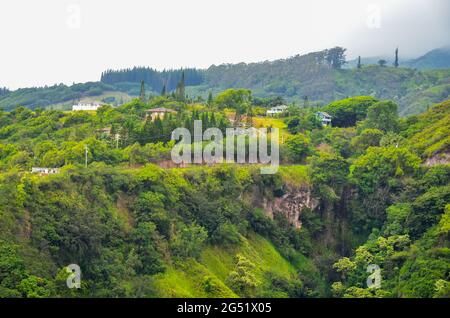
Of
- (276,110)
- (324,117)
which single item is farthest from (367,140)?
(276,110)

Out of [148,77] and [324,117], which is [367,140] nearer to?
[324,117]

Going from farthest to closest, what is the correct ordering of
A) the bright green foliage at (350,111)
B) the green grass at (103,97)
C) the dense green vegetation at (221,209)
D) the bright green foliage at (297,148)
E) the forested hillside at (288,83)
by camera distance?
the forested hillside at (288,83) → the green grass at (103,97) → the bright green foliage at (350,111) → the bright green foliage at (297,148) → the dense green vegetation at (221,209)

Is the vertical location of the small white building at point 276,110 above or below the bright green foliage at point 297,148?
above

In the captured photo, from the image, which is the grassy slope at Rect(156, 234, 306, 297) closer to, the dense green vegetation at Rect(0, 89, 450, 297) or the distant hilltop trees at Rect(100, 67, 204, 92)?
the dense green vegetation at Rect(0, 89, 450, 297)

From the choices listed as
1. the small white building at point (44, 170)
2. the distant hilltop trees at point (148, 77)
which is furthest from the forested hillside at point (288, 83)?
the small white building at point (44, 170)

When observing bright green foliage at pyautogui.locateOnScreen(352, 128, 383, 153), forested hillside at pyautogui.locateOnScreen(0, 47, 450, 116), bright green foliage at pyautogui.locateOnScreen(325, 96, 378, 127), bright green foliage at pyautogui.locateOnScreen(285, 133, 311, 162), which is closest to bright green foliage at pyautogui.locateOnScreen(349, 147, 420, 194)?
bright green foliage at pyautogui.locateOnScreen(285, 133, 311, 162)

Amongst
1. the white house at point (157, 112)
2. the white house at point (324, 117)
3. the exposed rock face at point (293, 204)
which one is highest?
the white house at point (157, 112)

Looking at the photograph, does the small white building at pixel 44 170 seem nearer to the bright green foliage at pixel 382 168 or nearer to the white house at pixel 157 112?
the white house at pixel 157 112

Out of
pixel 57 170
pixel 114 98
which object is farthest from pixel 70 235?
pixel 114 98
